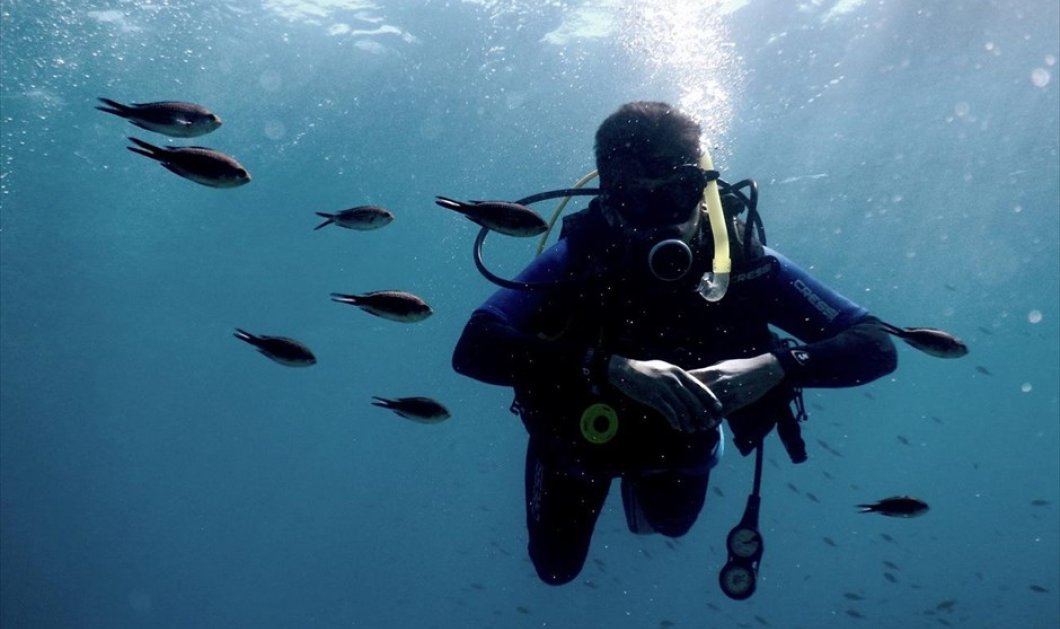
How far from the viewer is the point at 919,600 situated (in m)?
61.0

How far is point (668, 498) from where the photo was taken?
4020 millimetres

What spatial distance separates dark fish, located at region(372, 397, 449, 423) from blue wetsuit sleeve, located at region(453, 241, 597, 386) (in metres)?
1.21

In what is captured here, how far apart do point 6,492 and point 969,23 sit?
9666cm

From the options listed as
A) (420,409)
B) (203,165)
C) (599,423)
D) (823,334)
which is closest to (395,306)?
(420,409)

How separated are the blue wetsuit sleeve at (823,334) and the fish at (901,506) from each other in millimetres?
1536

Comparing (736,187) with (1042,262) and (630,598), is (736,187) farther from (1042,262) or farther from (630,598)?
(630,598)

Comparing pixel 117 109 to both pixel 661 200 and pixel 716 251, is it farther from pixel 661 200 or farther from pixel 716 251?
pixel 716 251

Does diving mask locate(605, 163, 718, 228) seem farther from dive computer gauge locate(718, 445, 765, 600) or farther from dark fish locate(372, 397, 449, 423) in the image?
dark fish locate(372, 397, 449, 423)

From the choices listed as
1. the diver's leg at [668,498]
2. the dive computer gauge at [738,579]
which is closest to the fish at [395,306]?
the diver's leg at [668,498]

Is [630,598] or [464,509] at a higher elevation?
[630,598]

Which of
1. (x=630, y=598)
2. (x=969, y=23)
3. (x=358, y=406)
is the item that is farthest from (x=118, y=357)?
(x=969, y=23)

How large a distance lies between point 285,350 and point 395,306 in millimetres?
682

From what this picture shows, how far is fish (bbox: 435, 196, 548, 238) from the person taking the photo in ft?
10.6

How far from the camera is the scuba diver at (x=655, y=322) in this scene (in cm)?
306
